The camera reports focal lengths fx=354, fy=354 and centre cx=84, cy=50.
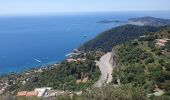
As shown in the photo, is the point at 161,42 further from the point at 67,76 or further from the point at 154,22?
the point at 154,22

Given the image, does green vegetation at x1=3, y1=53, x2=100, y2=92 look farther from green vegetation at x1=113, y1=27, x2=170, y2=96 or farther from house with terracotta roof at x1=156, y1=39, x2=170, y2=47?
house with terracotta roof at x1=156, y1=39, x2=170, y2=47

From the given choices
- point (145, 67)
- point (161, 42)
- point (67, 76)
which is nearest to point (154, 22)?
point (161, 42)

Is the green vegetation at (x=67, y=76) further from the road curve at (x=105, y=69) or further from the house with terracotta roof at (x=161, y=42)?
the house with terracotta roof at (x=161, y=42)

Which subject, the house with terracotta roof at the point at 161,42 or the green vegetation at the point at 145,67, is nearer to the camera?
the green vegetation at the point at 145,67

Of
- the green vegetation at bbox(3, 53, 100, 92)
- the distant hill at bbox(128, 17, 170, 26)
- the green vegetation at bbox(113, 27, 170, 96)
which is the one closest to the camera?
the green vegetation at bbox(113, 27, 170, 96)

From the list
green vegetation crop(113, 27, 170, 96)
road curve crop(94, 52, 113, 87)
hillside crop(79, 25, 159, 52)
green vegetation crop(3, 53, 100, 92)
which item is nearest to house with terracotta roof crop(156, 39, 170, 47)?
green vegetation crop(113, 27, 170, 96)

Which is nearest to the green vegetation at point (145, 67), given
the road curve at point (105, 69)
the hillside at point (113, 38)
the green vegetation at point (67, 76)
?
the road curve at point (105, 69)

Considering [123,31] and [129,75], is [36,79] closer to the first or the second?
[129,75]
